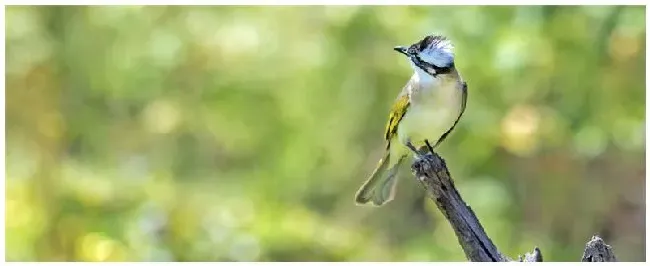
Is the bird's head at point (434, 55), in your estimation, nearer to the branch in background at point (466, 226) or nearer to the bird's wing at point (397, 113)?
the bird's wing at point (397, 113)

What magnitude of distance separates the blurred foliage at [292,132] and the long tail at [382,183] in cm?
85

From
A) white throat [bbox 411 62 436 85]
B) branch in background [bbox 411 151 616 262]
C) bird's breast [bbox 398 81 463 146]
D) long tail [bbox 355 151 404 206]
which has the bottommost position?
branch in background [bbox 411 151 616 262]

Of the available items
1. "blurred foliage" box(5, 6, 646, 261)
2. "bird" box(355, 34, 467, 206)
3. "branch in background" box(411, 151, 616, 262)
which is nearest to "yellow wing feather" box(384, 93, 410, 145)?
"bird" box(355, 34, 467, 206)

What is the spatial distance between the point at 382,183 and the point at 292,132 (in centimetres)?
110

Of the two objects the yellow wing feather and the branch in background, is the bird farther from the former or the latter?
the branch in background

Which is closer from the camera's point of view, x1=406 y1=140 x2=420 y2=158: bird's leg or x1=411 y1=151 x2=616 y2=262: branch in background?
x1=411 y1=151 x2=616 y2=262: branch in background

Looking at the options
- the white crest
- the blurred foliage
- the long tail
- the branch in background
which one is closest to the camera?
the branch in background

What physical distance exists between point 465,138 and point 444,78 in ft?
3.66

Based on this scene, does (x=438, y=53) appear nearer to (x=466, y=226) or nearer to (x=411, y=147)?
(x=411, y=147)

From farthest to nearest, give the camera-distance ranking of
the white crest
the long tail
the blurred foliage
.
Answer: the blurred foliage
the long tail
the white crest

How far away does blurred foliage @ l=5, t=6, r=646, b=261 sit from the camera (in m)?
2.84

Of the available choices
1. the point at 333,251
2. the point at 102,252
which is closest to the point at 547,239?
the point at 333,251

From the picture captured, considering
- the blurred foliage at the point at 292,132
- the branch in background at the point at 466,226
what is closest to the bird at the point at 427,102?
the branch in background at the point at 466,226

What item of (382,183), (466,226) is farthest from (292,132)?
(466,226)
